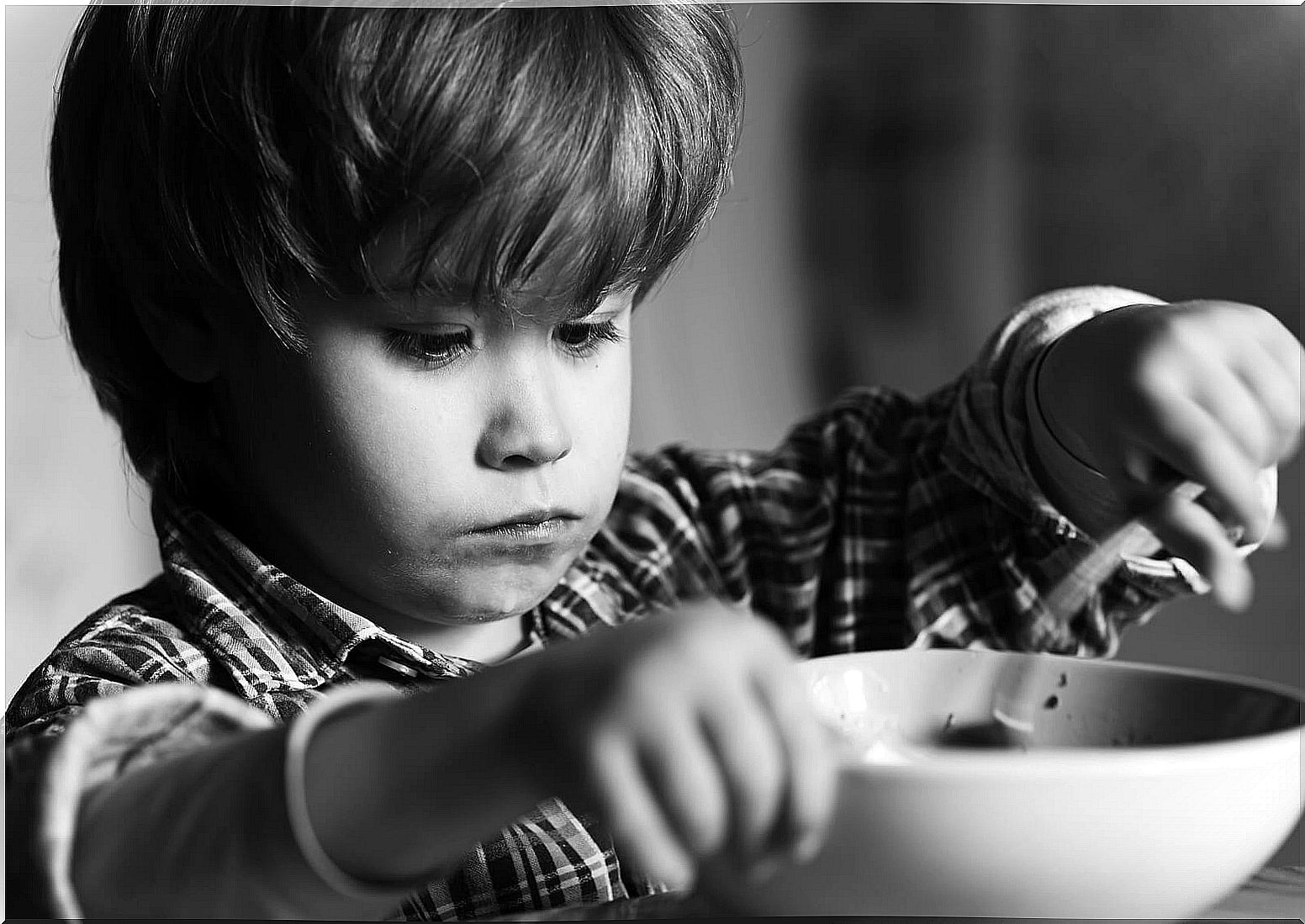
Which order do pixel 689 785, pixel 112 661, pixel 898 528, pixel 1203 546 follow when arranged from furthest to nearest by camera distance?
pixel 898 528
pixel 112 661
pixel 1203 546
pixel 689 785

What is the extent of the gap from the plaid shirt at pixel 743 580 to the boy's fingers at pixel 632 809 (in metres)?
0.25

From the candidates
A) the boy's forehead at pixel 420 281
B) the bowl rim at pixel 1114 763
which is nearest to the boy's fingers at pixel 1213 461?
the bowl rim at pixel 1114 763

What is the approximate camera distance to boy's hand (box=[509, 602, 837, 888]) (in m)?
0.26

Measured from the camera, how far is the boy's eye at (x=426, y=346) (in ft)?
1.60

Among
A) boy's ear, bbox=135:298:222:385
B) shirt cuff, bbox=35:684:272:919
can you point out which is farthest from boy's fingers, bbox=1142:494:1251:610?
boy's ear, bbox=135:298:222:385

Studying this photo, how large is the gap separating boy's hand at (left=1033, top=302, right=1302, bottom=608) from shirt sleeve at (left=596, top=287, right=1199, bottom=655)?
12cm

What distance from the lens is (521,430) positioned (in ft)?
1.61

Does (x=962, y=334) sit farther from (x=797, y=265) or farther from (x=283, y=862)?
(x=283, y=862)

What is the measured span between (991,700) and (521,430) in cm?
19

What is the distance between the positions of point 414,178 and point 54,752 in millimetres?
218

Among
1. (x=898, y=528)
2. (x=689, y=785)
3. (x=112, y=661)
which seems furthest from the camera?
(x=898, y=528)

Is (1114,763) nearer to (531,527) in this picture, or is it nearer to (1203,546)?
(1203,546)

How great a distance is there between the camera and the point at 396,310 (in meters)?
0.48

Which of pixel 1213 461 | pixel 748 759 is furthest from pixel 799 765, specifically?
pixel 1213 461
